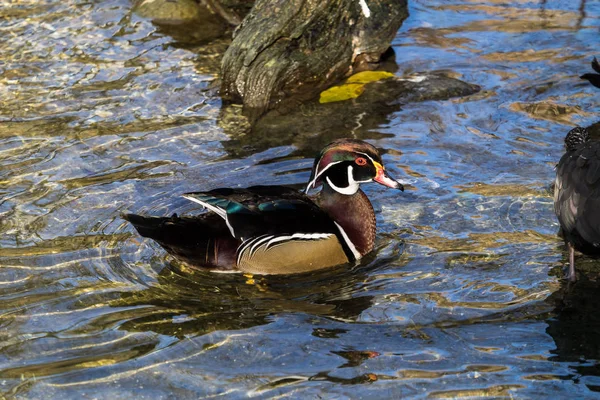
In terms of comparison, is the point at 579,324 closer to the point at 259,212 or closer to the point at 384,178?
the point at 384,178

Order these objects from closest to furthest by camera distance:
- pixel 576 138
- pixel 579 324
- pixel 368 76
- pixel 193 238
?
1. pixel 579 324
2. pixel 193 238
3. pixel 576 138
4. pixel 368 76

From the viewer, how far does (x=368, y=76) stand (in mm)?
10094

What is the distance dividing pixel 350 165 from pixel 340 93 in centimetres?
292

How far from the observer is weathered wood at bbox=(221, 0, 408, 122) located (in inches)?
376

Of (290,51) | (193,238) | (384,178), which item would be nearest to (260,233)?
(193,238)

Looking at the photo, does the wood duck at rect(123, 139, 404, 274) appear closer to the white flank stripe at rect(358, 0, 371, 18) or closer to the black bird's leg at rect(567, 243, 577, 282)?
the black bird's leg at rect(567, 243, 577, 282)

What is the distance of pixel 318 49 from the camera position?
9.84 meters

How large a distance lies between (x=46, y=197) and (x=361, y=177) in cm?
249

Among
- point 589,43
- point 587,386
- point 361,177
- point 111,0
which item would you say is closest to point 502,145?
point 361,177

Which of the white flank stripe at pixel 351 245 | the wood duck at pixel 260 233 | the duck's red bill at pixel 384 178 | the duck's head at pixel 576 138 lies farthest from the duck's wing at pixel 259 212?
the duck's head at pixel 576 138

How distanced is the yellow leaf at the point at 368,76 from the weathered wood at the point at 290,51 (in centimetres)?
10

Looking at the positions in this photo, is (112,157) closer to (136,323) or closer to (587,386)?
(136,323)

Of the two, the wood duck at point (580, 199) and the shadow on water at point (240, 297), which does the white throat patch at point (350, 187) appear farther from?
the wood duck at point (580, 199)

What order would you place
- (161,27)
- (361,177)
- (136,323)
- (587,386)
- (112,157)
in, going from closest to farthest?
(587,386) < (136,323) < (361,177) < (112,157) < (161,27)
